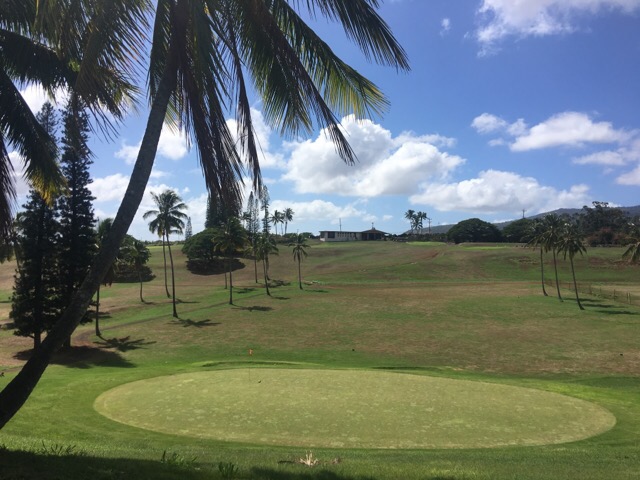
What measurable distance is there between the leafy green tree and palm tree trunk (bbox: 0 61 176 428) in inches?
6120

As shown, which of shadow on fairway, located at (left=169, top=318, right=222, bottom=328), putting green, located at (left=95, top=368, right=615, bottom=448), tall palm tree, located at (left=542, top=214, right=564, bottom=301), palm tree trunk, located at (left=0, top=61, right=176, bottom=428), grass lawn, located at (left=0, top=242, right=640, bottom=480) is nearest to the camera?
palm tree trunk, located at (left=0, top=61, right=176, bottom=428)

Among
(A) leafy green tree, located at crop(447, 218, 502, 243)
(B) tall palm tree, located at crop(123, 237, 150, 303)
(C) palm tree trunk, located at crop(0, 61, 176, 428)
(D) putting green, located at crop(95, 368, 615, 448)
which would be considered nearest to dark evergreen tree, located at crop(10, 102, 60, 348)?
(B) tall palm tree, located at crop(123, 237, 150, 303)

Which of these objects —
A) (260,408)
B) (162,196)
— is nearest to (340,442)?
(260,408)

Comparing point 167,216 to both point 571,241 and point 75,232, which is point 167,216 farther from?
point 571,241

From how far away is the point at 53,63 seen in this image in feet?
25.3

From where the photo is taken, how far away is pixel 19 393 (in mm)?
5699

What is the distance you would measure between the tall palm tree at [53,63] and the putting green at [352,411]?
789 centimetres

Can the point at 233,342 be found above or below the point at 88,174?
below

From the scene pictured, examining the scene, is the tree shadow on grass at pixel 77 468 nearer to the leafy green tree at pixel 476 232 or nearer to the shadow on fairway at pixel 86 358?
the shadow on fairway at pixel 86 358

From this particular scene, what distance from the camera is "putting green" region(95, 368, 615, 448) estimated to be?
12195 millimetres

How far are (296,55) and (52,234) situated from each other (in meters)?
41.6

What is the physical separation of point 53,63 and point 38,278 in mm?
36628

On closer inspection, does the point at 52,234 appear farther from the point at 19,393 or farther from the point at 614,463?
the point at 614,463

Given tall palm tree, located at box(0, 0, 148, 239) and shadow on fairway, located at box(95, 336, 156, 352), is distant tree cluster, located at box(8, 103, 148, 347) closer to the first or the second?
shadow on fairway, located at box(95, 336, 156, 352)
